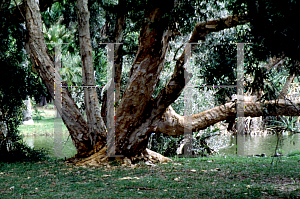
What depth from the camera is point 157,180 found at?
17.8 ft

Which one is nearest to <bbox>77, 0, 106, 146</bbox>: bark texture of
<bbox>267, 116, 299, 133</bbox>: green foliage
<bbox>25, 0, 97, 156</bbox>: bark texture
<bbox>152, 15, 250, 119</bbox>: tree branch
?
<bbox>25, 0, 97, 156</bbox>: bark texture

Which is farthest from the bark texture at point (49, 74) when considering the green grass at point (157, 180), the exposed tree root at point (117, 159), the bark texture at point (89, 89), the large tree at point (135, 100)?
the green grass at point (157, 180)

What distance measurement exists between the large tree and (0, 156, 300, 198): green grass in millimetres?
727

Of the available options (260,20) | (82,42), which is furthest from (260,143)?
(260,20)

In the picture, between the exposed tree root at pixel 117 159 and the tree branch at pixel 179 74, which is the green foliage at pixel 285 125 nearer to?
the tree branch at pixel 179 74

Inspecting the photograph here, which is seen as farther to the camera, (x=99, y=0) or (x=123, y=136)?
(x=99, y=0)

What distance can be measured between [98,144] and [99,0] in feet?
13.8

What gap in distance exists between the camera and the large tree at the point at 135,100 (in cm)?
644

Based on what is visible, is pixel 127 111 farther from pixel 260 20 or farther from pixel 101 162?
pixel 260 20

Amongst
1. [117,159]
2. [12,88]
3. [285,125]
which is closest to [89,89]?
[117,159]

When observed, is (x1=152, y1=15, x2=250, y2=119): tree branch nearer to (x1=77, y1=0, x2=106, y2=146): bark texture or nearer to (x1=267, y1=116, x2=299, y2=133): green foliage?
(x1=77, y1=0, x2=106, y2=146): bark texture

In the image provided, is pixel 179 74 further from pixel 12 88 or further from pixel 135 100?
pixel 12 88

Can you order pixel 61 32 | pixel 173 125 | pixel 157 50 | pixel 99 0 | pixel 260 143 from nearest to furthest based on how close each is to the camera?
pixel 157 50 < pixel 173 125 < pixel 99 0 < pixel 260 143 < pixel 61 32

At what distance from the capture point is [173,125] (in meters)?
7.46
